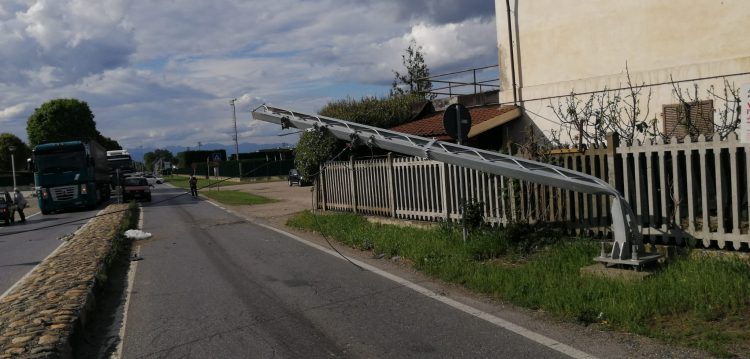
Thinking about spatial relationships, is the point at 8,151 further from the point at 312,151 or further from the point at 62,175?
the point at 312,151

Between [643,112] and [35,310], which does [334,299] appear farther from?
[643,112]

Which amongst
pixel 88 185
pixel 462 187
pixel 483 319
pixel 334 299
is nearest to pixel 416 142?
pixel 462 187

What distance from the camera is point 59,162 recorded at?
98.0 ft

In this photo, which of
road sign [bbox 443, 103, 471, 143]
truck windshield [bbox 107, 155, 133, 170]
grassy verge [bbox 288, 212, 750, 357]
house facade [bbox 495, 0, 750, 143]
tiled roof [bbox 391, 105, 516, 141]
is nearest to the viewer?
grassy verge [bbox 288, 212, 750, 357]

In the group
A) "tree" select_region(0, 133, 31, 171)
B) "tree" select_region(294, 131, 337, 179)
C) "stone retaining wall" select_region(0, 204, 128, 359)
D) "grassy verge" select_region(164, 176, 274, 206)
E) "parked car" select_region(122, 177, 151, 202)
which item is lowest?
"grassy verge" select_region(164, 176, 274, 206)

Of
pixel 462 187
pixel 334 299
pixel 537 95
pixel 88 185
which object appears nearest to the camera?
pixel 334 299

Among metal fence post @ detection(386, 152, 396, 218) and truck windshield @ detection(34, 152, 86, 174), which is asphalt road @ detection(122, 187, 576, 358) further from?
truck windshield @ detection(34, 152, 86, 174)

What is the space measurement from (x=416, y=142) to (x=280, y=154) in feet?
248

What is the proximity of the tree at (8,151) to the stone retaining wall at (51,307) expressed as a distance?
92833 millimetres

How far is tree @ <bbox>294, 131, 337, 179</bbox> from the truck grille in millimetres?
15962

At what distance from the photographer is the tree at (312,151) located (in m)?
18.6

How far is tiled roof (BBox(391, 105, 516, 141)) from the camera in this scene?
55.2 feet

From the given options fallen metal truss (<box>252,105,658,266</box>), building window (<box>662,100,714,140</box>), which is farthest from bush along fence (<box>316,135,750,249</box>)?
building window (<box>662,100,714,140</box>)

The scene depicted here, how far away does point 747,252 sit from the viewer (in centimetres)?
687
